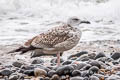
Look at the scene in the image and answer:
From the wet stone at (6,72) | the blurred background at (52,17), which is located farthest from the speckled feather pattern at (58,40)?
the blurred background at (52,17)

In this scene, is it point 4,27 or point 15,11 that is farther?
point 15,11

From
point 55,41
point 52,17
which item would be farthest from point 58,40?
point 52,17

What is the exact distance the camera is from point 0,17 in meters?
15.8

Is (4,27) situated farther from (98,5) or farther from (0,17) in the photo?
(98,5)

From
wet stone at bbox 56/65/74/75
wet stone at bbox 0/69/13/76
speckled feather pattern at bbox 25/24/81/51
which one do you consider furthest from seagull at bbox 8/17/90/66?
wet stone at bbox 56/65/74/75

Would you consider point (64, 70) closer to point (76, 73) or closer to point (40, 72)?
point (76, 73)

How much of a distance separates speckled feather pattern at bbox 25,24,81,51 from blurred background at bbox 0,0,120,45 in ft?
11.3

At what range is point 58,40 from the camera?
25.2 ft

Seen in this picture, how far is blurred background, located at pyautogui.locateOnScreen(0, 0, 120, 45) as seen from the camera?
480 inches

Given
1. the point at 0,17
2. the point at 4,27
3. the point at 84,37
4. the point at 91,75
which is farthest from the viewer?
the point at 0,17

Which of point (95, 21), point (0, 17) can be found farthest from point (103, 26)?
point (0, 17)

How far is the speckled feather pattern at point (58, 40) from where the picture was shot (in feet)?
25.0

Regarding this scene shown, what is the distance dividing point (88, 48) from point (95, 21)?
453 cm

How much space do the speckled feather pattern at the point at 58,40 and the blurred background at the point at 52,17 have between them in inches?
135
